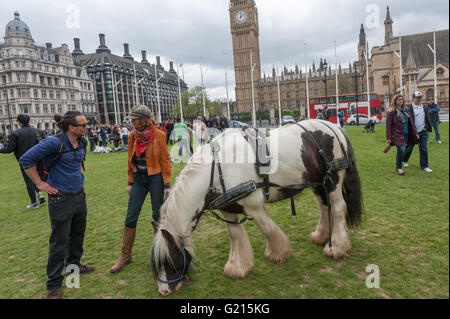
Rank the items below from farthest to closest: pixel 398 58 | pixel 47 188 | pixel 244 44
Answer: pixel 244 44 < pixel 398 58 < pixel 47 188

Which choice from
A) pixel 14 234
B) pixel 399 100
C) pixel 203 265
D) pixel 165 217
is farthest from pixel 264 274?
pixel 399 100

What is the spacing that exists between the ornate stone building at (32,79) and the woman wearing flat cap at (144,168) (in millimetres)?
63572

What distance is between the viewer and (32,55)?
198 ft

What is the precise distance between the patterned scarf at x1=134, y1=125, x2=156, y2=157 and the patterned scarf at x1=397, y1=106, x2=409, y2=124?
6252 millimetres

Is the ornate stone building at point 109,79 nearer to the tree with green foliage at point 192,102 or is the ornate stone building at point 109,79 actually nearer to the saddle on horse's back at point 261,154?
the tree with green foliage at point 192,102

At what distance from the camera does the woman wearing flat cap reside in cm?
357

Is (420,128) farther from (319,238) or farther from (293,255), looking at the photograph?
(293,255)

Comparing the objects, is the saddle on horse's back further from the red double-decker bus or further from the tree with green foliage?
the tree with green foliage

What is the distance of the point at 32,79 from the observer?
201 ft

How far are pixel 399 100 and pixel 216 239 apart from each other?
559 cm

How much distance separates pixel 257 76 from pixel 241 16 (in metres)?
20.7

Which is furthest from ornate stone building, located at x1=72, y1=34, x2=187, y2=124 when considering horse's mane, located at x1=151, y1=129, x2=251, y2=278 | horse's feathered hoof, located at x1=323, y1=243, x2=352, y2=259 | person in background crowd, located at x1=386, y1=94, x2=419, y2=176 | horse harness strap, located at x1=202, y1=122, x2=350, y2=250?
horse's feathered hoof, located at x1=323, y1=243, x2=352, y2=259

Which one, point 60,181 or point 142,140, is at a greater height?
point 142,140

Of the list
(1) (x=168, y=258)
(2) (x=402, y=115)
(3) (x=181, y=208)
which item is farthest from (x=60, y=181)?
(2) (x=402, y=115)
